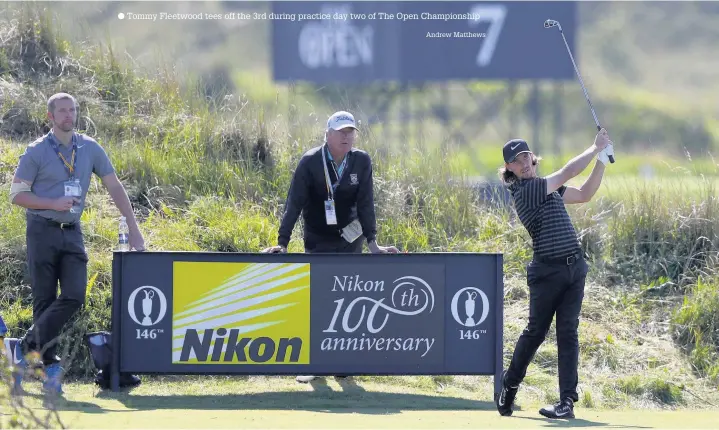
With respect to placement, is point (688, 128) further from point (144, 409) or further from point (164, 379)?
point (144, 409)

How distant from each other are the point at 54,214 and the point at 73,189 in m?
0.22

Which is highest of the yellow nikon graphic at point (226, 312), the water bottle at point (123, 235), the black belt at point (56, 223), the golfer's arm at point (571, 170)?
the golfer's arm at point (571, 170)

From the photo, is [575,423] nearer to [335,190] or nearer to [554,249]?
[554,249]

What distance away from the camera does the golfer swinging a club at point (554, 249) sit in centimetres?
776

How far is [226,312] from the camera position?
8.82 metres

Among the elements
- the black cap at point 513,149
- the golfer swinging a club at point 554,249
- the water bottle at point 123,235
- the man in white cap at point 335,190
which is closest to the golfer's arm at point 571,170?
the golfer swinging a club at point 554,249

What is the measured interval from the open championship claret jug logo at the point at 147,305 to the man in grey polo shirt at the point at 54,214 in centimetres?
37

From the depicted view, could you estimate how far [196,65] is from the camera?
1563cm

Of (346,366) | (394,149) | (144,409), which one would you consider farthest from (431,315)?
(394,149)

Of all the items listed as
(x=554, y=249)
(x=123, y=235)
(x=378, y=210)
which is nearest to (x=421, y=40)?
(x=378, y=210)

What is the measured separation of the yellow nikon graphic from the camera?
881 cm

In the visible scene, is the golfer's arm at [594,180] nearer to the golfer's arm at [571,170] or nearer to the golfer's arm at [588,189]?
the golfer's arm at [588,189]

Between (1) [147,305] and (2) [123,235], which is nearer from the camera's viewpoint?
(1) [147,305]

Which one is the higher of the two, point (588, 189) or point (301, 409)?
point (588, 189)
